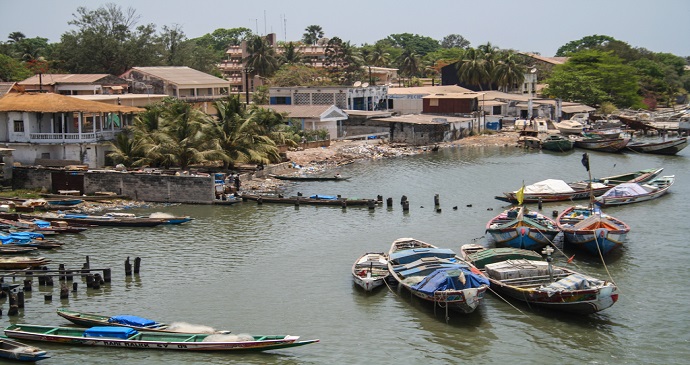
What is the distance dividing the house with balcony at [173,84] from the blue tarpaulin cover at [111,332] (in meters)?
55.6

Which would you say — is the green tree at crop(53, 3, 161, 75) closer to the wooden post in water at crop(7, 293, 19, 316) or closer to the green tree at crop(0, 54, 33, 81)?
the green tree at crop(0, 54, 33, 81)

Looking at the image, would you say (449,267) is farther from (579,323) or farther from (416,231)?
(416,231)

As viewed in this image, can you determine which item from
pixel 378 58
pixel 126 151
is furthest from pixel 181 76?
pixel 378 58

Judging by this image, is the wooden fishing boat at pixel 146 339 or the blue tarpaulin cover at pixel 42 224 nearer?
the wooden fishing boat at pixel 146 339

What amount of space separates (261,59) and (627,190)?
6547 cm

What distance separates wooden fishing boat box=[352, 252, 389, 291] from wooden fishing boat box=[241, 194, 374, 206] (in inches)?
552

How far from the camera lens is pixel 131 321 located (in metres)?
28.8

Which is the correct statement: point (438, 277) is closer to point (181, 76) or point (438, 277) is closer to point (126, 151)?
point (126, 151)

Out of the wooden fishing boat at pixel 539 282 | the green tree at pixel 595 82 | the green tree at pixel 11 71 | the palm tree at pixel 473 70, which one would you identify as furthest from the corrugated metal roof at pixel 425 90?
the wooden fishing boat at pixel 539 282

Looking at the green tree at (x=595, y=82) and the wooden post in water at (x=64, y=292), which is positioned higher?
the green tree at (x=595, y=82)

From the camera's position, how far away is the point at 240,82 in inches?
5049

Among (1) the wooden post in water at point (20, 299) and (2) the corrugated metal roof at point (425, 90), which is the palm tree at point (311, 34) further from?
(1) the wooden post in water at point (20, 299)

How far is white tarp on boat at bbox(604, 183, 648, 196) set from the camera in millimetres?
52844

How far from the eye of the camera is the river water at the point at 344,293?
27812mm
